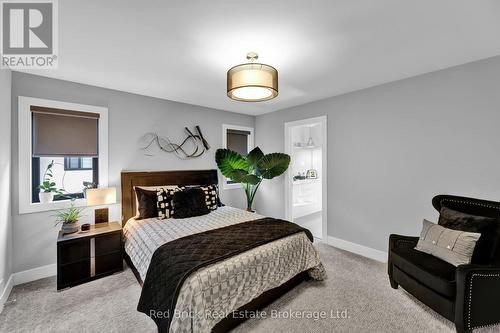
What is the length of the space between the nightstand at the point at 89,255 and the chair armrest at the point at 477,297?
11.5 feet

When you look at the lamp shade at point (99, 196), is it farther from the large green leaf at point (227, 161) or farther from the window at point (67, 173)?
the large green leaf at point (227, 161)

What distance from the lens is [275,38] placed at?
6.46 ft

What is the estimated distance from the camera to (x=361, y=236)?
11.2ft

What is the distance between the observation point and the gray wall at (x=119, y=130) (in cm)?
264

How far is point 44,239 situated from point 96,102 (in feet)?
6.34

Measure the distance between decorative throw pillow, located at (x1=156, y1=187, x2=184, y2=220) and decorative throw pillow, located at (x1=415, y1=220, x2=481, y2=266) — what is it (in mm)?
3065

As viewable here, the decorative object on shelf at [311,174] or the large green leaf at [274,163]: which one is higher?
the large green leaf at [274,163]

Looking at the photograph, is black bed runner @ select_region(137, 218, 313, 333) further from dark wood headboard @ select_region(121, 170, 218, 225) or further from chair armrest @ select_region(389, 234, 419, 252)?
dark wood headboard @ select_region(121, 170, 218, 225)

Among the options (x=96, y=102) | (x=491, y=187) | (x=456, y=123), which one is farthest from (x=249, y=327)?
Result: (x=96, y=102)

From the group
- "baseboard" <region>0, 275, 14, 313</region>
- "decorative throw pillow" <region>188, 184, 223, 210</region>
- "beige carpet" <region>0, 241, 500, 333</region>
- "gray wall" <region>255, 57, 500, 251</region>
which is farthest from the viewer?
"decorative throw pillow" <region>188, 184, 223, 210</region>

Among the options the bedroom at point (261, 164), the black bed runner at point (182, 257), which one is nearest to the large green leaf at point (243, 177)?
the bedroom at point (261, 164)

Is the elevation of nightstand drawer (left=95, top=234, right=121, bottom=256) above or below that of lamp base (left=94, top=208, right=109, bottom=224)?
below

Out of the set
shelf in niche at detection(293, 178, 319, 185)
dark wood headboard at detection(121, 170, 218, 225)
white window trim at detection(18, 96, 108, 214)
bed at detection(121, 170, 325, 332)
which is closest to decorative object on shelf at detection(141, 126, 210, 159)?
dark wood headboard at detection(121, 170, 218, 225)

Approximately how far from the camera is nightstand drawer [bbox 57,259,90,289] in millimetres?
2457
